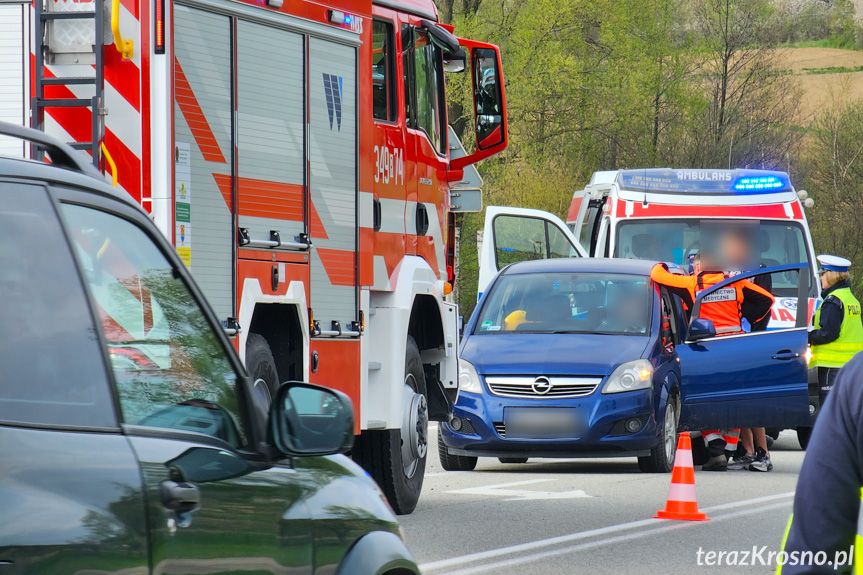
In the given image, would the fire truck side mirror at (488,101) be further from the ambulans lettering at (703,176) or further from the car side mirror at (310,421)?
the ambulans lettering at (703,176)

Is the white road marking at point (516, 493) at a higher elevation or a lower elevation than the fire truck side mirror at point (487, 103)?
lower

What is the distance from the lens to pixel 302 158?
27.1 ft

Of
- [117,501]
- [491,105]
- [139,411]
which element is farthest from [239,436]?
[491,105]

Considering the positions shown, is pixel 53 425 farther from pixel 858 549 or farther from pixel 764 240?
pixel 764 240

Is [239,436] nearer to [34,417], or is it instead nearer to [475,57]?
[34,417]

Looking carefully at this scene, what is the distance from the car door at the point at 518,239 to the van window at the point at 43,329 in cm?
1493

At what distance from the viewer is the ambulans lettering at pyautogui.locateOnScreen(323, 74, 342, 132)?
28.1 feet

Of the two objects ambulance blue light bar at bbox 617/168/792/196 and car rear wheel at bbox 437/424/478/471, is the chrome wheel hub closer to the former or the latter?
car rear wheel at bbox 437/424/478/471

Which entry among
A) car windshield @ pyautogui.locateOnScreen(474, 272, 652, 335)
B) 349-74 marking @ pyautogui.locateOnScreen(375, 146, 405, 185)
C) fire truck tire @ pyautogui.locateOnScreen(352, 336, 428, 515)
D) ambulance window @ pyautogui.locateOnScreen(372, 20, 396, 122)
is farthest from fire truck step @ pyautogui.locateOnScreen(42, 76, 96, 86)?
car windshield @ pyautogui.locateOnScreen(474, 272, 652, 335)

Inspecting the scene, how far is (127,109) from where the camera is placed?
6.88 m

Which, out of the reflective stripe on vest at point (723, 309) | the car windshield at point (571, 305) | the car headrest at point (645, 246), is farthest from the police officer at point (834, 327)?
the car headrest at point (645, 246)

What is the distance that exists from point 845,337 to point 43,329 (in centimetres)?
1232

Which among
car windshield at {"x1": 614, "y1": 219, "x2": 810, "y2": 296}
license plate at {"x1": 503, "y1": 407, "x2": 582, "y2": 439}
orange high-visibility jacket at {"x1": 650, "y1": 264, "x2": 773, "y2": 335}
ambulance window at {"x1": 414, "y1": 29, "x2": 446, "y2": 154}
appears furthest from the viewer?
car windshield at {"x1": 614, "y1": 219, "x2": 810, "y2": 296}

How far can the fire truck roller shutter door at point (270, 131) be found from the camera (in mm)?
7660
